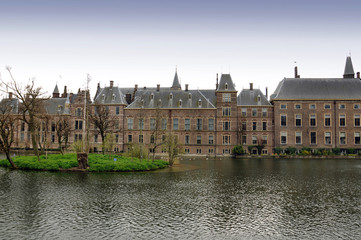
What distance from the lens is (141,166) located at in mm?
32125

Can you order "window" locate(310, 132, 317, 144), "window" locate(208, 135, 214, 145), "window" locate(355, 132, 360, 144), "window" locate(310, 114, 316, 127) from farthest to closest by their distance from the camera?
"window" locate(208, 135, 214, 145)
"window" locate(310, 114, 316, 127)
"window" locate(310, 132, 317, 144)
"window" locate(355, 132, 360, 144)

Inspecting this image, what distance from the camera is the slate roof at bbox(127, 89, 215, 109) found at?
64812 millimetres

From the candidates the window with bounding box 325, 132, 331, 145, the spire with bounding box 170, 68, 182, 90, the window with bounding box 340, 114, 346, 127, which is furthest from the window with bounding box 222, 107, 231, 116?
the window with bounding box 340, 114, 346, 127

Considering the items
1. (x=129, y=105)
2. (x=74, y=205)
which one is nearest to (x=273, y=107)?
(x=129, y=105)

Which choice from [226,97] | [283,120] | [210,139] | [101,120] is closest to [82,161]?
[101,120]

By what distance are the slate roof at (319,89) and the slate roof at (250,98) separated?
2215mm

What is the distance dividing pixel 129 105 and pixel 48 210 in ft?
167

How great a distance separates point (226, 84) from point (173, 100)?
450 inches

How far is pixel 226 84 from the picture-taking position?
63688 millimetres

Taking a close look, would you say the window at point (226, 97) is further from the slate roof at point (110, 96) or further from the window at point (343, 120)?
the window at point (343, 120)

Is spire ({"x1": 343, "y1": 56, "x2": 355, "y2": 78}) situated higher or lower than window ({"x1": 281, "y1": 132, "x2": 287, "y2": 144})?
higher

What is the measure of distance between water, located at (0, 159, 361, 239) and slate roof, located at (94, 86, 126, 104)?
135 ft

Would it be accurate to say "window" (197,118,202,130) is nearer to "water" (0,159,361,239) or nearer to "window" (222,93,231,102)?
"window" (222,93,231,102)

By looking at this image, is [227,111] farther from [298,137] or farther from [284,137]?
[298,137]
